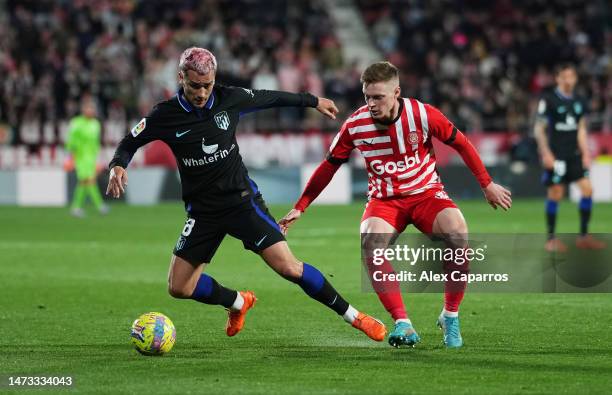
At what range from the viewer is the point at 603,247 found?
13828 mm

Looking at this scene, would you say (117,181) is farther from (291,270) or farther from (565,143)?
(565,143)

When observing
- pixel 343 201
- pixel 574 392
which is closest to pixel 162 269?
pixel 574 392

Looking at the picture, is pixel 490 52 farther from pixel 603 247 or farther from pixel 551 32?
pixel 603 247

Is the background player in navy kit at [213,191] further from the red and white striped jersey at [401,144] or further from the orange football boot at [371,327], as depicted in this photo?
the red and white striped jersey at [401,144]

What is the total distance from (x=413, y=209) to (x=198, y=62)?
1.76 meters

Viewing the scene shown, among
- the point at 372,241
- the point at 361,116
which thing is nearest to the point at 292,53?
the point at 361,116

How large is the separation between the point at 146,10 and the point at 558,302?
20.1 metres

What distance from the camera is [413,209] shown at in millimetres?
7805

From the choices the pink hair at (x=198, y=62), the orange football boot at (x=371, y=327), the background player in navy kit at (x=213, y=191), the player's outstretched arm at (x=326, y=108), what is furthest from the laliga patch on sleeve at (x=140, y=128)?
the orange football boot at (x=371, y=327)

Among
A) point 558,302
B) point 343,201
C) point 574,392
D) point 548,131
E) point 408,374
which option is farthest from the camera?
point 343,201

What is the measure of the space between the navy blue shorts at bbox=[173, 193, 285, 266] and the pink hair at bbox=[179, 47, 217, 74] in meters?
0.98

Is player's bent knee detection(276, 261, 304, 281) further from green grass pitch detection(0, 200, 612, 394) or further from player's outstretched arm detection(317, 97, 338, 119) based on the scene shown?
player's outstretched arm detection(317, 97, 338, 119)

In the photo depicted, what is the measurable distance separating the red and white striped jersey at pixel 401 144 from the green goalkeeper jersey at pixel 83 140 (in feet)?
48.0

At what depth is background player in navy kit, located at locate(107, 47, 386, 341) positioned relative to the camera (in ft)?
25.1
